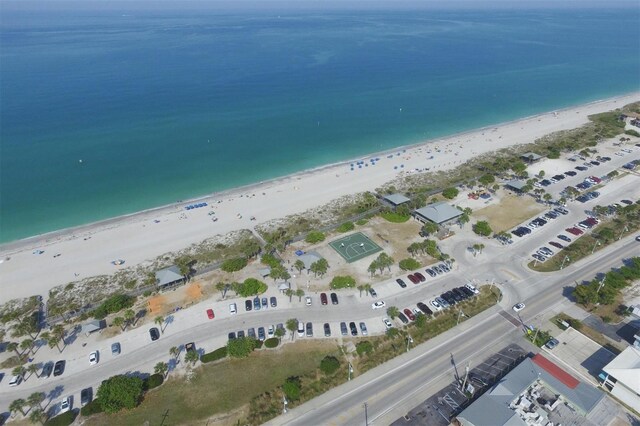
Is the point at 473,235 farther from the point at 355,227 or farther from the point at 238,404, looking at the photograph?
the point at 238,404

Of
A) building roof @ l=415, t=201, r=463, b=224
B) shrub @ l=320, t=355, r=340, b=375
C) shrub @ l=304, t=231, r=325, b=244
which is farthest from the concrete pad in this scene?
shrub @ l=304, t=231, r=325, b=244

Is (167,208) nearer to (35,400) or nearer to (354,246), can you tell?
(354,246)

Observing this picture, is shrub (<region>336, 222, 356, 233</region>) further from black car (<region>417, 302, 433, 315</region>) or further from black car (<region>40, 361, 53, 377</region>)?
black car (<region>40, 361, 53, 377</region>)

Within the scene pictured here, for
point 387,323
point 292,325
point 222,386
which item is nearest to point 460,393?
point 387,323

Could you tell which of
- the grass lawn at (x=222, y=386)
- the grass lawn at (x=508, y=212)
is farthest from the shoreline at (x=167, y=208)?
the grass lawn at (x=222, y=386)

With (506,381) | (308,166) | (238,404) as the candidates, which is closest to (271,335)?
(238,404)

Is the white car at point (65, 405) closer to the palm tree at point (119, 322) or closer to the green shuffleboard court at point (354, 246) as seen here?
the palm tree at point (119, 322)
